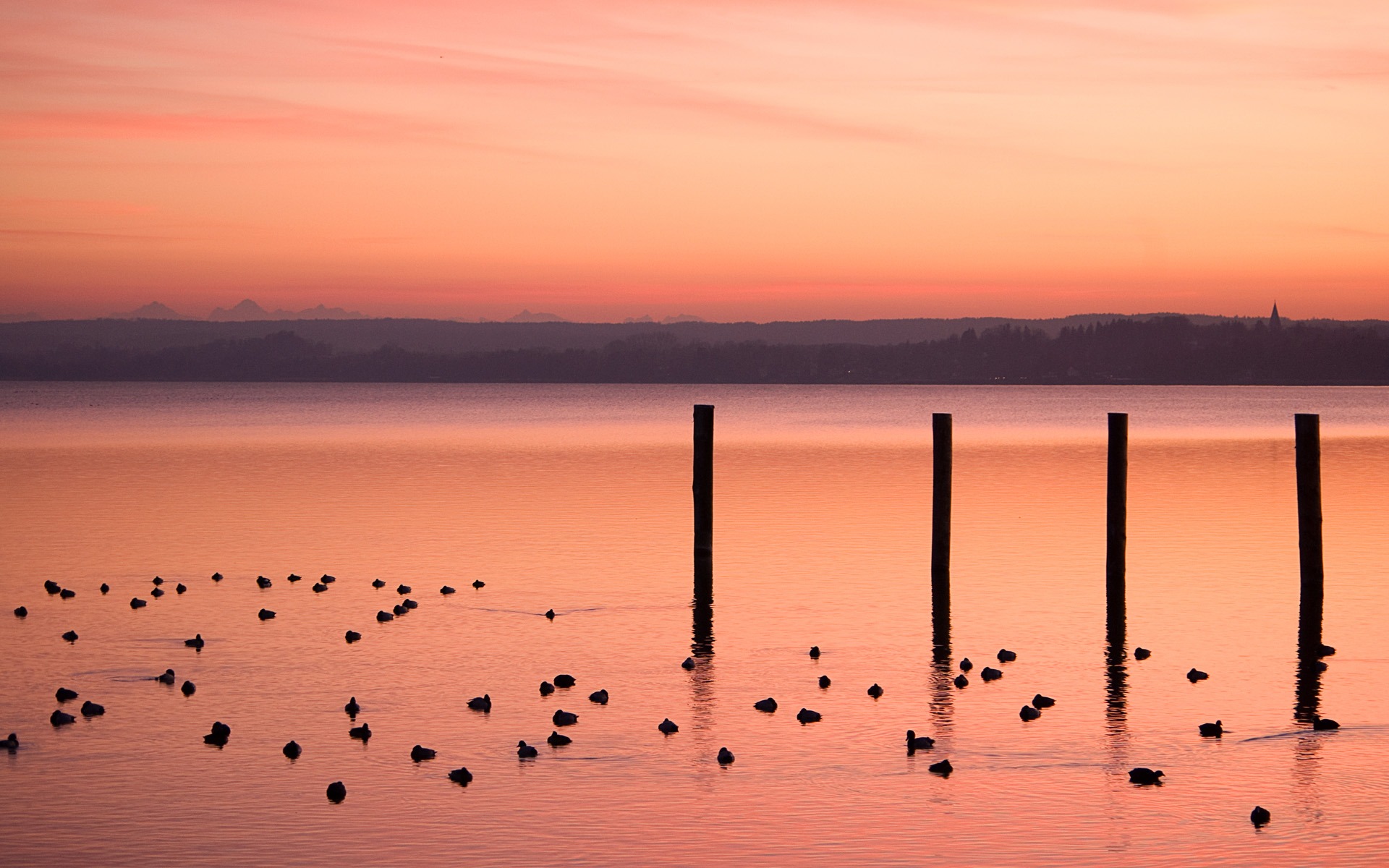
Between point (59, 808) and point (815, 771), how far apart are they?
23.3ft

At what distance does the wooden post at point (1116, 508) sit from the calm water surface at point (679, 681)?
0.78 meters

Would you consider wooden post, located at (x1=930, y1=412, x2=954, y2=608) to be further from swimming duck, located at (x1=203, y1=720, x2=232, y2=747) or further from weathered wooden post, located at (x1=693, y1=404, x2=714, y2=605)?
swimming duck, located at (x1=203, y1=720, x2=232, y2=747)

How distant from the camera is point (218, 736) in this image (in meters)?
17.3

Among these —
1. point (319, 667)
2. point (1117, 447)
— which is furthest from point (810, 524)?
point (319, 667)

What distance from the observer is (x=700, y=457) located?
89.7 ft

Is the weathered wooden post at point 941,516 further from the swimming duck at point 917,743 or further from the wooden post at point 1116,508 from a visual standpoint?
the swimming duck at point 917,743

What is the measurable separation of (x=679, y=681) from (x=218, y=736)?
6.01m

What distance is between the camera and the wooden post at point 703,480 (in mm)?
27156

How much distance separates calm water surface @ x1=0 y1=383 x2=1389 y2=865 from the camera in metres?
14.2

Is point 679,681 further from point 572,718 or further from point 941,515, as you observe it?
point 941,515

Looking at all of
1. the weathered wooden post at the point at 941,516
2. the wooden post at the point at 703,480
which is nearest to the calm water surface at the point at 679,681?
the weathered wooden post at the point at 941,516

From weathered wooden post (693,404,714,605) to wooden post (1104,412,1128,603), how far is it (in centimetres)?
661

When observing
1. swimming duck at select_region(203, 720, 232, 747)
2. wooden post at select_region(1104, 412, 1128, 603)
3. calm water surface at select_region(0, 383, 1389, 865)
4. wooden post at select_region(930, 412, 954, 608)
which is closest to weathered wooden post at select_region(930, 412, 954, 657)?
wooden post at select_region(930, 412, 954, 608)

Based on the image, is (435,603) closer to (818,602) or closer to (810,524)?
(818,602)
